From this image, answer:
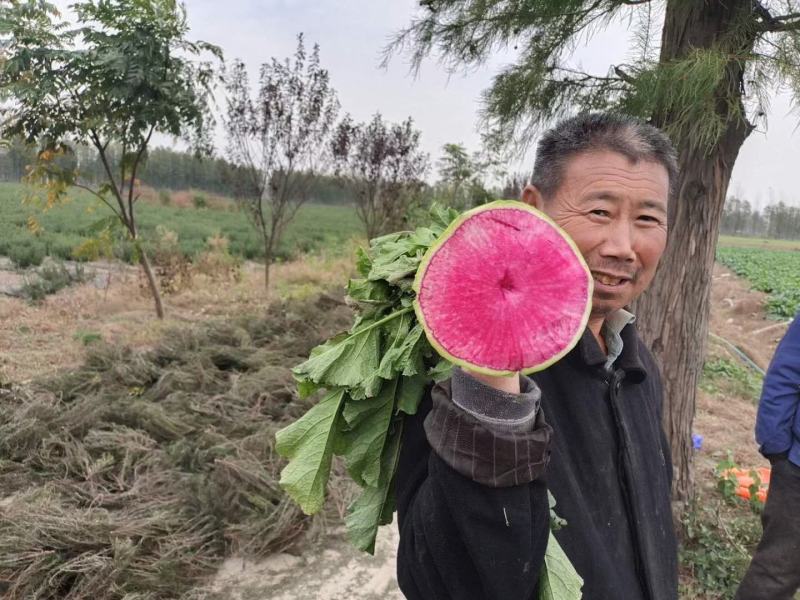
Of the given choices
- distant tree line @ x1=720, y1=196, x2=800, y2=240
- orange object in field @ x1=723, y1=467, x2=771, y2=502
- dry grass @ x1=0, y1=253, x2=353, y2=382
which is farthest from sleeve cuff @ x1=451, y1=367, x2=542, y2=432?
distant tree line @ x1=720, y1=196, x2=800, y2=240

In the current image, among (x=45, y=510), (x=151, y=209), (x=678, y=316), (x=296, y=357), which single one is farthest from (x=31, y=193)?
(x=151, y=209)

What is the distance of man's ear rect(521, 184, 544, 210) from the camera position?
121cm

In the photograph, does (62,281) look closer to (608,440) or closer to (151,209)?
(608,440)

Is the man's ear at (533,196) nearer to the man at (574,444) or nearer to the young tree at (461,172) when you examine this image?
the man at (574,444)

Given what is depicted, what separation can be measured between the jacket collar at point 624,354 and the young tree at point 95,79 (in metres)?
6.02

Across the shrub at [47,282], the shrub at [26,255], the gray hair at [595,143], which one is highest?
the gray hair at [595,143]

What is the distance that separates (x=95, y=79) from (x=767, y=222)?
77177 millimetres

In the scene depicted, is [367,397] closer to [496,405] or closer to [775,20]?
[496,405]

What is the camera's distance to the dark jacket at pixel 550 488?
798mm

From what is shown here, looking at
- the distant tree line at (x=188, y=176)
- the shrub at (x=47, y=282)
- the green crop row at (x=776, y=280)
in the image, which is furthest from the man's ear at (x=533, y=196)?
the green crop row at (x=776, y=280)

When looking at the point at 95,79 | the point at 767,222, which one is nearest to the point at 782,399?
the point at 95,79

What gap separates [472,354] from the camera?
764 millimetres

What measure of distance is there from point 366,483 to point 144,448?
9.22ft

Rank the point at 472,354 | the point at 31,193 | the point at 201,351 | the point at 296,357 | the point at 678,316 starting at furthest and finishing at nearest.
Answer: the point at 31,193, the point at 296,357, the point at 201,351, the point at 678,316, the point at 472,354
